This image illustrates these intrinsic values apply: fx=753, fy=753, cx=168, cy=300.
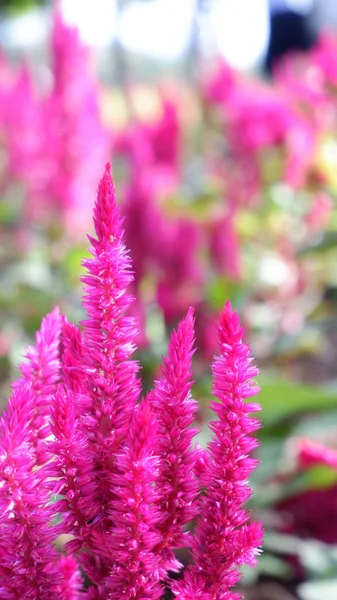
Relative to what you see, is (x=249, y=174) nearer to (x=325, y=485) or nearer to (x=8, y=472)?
(x=325, y=485)

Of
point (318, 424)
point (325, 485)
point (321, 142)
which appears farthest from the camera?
point (321, 142)

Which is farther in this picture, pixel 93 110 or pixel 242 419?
pixel 93 110

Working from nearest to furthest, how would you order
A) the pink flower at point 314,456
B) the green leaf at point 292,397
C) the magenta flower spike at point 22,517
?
the magenta flower spike at point 22,517
the pink flower at point 314,456
the green leaf at point 292,397

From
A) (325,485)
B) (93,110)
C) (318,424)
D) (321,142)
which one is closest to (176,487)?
(325,485)

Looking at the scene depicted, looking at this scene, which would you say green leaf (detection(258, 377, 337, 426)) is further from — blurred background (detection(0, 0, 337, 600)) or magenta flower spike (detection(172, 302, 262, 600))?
magenta flower spike (detection(172, 302, 262, 600))

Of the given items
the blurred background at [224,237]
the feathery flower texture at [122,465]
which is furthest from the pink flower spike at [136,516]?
→ the blurred background at [224,237]

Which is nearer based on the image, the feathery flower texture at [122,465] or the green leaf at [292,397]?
the feathery flower texture at [122,465]

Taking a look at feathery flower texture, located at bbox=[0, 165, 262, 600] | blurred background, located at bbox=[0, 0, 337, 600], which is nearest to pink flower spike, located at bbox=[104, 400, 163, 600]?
feathery flower texture, located at bbox=[0, 165, 262, 600]

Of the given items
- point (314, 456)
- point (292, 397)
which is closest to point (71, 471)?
point (314, 456)

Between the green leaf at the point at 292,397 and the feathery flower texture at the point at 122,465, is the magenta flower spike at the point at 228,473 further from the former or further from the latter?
the green leaf at the point at 292,397
